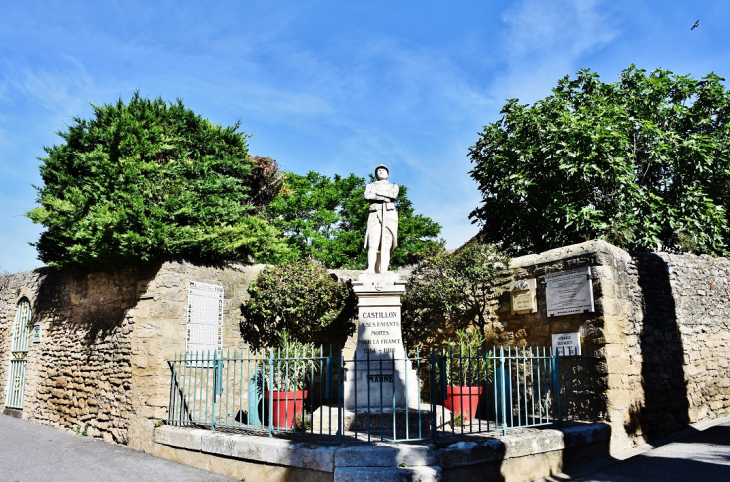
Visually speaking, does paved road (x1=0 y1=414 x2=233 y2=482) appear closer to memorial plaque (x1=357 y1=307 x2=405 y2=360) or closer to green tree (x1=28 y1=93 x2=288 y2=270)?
memorial plaque (x1=357 y1=307 x2=405 y2=360)

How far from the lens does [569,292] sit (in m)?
8.17

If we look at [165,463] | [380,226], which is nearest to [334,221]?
[380,226]

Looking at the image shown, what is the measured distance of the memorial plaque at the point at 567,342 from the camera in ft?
25.9

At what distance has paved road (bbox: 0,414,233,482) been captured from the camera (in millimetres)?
5945

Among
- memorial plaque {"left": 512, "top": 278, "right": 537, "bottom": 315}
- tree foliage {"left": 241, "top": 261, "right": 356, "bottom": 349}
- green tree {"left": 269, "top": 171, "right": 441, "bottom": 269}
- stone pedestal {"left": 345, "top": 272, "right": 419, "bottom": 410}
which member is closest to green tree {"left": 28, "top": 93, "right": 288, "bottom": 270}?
tree foliage {"left": 241, "top": 261, "right": 356, "bottom": 349}

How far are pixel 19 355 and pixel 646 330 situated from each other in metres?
12.1

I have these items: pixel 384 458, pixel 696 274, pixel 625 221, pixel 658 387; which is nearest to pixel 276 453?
pixel 384 458

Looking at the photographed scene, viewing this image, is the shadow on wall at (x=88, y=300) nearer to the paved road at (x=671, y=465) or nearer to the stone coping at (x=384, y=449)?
the stone coping at (x=384, y=449)

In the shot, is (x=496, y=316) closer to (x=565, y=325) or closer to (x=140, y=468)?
(x=565, y=325)

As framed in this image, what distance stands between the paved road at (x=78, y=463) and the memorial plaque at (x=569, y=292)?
5.60 m

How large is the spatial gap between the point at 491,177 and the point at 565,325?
7545 mm

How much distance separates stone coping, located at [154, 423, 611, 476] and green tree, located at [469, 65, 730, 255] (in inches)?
255

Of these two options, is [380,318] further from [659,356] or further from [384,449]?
[659,356]

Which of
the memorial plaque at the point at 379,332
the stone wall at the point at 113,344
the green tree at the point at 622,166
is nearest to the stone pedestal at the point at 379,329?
the memorial plaque at the point at 379,332
